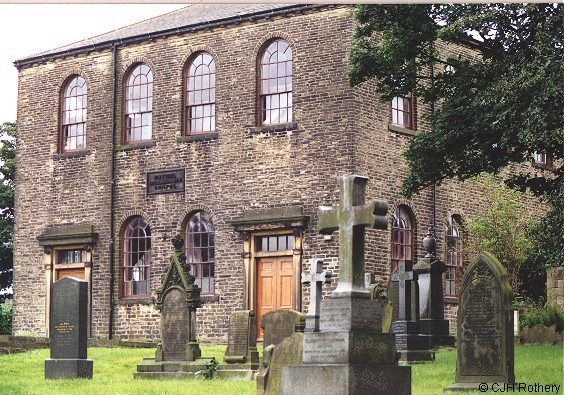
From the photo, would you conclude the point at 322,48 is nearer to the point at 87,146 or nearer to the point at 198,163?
the point at 198,163

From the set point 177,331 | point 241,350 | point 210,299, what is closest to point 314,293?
point 241,350

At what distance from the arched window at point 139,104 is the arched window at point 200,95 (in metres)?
1.21

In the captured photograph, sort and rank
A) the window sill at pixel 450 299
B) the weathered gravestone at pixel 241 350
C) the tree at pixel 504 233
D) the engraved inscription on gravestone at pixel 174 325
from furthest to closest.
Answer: the tree at pixel 504 233 < the window sill at pixel 450 299 < the engraved inscription on gravestone at pixel 174 325 < the weathered gravestone at pixel 241 350

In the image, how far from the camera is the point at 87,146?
34781mm

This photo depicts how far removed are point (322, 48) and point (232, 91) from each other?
2.84 meters

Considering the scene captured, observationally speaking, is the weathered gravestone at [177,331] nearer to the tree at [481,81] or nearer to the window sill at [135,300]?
the tree at [481,81]

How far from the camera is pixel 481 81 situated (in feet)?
79.2

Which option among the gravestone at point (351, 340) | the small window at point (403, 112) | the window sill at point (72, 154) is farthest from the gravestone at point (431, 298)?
the gravestone at point (351, 340)

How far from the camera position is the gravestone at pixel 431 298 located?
26.7 meters

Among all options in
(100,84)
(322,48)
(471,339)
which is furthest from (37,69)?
(471,339)

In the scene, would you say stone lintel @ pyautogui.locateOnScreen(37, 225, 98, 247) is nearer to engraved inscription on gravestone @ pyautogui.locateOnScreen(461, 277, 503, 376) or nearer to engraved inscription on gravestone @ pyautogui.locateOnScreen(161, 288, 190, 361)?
engraved inscription on gravestone @ pyautogui.locateOnScreen(161, 288, 190, 361)

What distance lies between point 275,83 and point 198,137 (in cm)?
248

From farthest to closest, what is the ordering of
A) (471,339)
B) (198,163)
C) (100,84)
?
(100,84), (198,163), (471,339)

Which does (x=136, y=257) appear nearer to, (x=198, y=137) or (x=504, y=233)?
(x=198, y=137)
